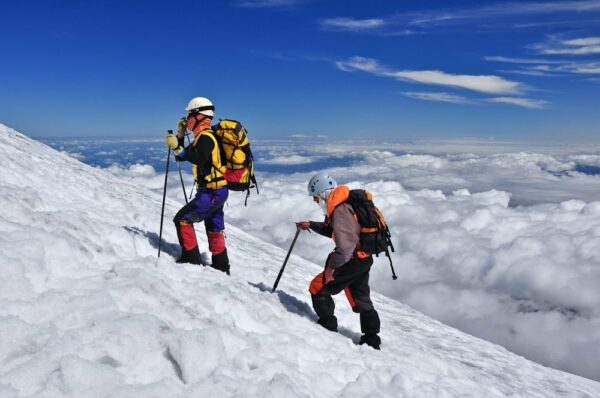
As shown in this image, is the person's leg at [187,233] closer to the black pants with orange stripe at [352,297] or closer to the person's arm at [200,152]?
the person's arm at [200,152]

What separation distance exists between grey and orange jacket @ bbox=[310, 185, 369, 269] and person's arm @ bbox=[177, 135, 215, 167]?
239cm

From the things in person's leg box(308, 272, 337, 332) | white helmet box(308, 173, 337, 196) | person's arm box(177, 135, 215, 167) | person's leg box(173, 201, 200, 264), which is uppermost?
person's arm box(177, 135, 215, 167)

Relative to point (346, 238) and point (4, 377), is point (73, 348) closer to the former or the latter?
point (4, 377)

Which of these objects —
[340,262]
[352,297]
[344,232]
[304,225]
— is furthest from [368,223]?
[352,297]

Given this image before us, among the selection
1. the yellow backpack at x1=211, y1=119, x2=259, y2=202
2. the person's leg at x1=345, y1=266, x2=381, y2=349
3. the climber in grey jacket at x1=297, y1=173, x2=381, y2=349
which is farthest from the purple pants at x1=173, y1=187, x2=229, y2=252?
the person's leg at x1=345, y1=266, x2=381, y2=349

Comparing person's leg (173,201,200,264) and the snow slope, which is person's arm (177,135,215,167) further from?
the snow slope

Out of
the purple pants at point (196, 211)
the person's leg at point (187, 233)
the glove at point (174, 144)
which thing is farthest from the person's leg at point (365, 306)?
the glove at point (174, 144)

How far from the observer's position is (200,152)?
689 centimetres

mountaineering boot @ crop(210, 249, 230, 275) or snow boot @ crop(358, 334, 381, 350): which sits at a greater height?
mountaineering boot @ crop(210, 249, 230, 275)

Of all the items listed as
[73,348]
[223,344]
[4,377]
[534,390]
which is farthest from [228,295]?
[534,390]

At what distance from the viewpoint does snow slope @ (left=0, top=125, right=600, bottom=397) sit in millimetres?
3701

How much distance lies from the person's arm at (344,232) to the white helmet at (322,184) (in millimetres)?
528

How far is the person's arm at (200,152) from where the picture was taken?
22.4ft

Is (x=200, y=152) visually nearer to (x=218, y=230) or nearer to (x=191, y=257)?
(x=218, y=230)
